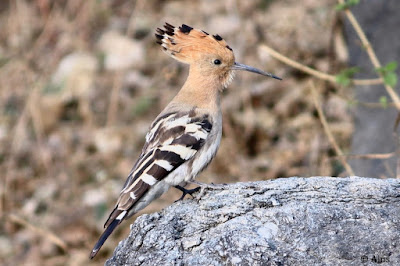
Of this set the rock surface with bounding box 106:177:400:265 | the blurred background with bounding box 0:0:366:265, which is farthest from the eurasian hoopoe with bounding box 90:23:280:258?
the blurred background with bounding box 0:0:366:265

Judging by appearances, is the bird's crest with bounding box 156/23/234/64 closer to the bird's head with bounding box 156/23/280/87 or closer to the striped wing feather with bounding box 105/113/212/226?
the bird's head with bounding box 156/23/280/87

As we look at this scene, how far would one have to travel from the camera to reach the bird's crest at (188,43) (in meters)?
3.28

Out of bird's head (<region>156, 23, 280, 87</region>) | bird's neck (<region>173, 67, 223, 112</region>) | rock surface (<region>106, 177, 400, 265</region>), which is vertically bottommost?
rock surface (<region>106, 177, 400, 265</region>)

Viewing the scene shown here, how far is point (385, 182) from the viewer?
239 centimetres

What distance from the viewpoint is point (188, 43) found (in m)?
3.32

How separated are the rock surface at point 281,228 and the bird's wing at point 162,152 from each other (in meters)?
0.39

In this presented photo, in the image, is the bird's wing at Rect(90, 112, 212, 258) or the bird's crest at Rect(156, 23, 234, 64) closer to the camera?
the bird's wing at Rect(90, 112, 212, 258)

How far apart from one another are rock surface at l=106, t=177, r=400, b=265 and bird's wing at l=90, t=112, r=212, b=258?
1.27ft

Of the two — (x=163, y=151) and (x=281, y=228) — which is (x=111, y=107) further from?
(x=281, y=228)

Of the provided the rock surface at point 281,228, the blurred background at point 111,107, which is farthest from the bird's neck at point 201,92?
the blurred background at point 111,107

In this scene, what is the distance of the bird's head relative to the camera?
10.8 ft

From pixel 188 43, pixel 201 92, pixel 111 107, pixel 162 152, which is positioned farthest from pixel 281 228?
pixel 111 107

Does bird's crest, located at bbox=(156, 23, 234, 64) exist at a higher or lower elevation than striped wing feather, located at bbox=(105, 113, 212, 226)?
higher

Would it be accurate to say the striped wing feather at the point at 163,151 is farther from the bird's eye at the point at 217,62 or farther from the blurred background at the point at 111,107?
the blurred background at the point at 111,107
